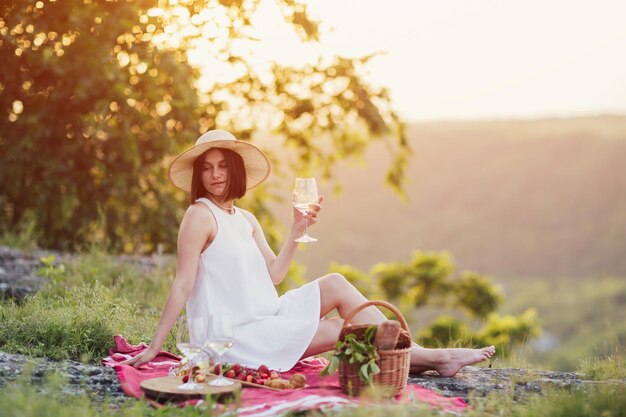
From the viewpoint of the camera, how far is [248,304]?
4.43m

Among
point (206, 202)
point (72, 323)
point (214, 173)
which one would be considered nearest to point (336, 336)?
point (206, 202)

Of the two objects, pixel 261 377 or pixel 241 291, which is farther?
pixel 241 291

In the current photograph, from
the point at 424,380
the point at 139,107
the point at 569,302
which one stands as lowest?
the point at 569,302

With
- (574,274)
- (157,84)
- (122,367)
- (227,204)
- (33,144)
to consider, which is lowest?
(574,274)

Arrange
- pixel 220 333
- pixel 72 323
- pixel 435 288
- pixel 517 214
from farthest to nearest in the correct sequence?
pixel 517 214
pixel 435 288
pixel 72 323
pixel 220 333

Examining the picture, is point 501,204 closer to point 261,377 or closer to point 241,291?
point 241,291

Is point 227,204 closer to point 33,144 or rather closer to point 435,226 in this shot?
point 33,144

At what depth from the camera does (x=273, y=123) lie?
11.2 meters

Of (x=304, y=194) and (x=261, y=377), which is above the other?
(x=304, y=194)

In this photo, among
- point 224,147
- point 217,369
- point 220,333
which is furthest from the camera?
point 224,147

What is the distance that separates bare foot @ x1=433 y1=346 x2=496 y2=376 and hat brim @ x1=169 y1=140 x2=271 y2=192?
1.52 meters

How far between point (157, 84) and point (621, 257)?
33.5 m

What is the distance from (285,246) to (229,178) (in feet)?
1.64

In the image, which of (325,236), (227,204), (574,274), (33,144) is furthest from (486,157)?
(227,204)
